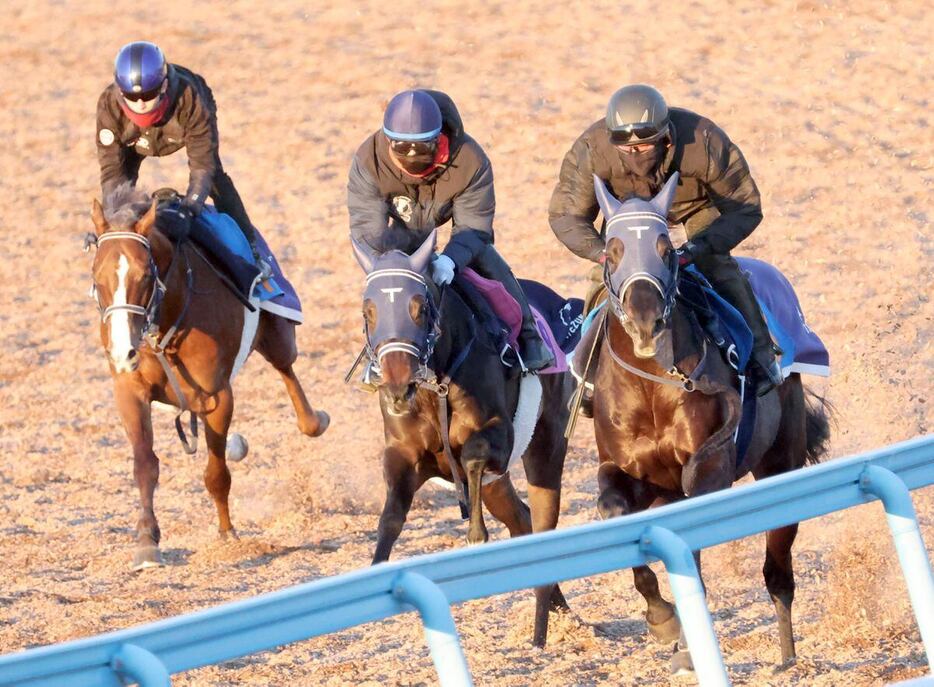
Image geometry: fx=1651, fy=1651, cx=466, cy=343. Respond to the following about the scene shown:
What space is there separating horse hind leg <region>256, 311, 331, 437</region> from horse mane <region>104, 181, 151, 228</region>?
1.86 metres

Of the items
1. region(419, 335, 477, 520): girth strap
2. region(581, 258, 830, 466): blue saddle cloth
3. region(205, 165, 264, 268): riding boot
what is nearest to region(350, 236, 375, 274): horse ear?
region(419, 335, 477, 520): girth strap

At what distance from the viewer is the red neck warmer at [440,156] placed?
7836 millimetres

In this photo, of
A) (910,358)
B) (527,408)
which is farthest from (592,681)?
(910,358)

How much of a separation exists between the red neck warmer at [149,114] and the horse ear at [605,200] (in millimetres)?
3700

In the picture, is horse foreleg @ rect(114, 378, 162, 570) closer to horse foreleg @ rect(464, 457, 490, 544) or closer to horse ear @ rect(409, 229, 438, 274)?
horse foreleg @ rect(464, 457, 490, 544)

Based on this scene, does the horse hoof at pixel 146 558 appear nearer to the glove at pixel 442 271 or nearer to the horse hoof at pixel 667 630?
the glove at pixel 442 271

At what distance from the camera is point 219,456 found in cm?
1009

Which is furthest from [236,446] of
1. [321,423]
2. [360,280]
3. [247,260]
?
[360,280]

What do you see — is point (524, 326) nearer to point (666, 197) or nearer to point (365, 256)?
point (365, 256)

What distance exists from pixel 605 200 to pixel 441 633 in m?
3.55

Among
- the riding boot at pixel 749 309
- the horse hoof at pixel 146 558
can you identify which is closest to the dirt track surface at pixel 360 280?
the horse hoof at pixel 146 558

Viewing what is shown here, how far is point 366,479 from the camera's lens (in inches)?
445

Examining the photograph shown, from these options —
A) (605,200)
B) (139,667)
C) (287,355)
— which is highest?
(287,355)

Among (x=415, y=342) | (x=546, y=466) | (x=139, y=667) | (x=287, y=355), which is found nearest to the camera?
(x=139, y=667)
